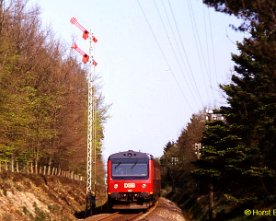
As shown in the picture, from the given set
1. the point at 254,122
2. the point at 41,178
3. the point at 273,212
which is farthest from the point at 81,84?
the point at 273,212

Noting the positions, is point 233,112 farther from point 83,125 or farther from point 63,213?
point 83,125

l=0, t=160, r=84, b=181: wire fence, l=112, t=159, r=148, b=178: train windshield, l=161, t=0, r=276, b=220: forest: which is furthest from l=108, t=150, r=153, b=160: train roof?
l=0, t=160, r=84, b=181: wire fence

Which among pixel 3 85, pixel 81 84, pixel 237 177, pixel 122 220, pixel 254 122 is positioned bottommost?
pixel 122 220

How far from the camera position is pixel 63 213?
29969mm

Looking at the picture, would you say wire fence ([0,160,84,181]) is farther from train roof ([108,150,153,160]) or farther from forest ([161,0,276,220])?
forest ([161,0,276,220])

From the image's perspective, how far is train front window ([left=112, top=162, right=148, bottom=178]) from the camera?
28.4 metres

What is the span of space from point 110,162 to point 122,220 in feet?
22.1

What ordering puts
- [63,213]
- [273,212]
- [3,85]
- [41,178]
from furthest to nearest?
[41,178] < [63,213] < [3,85] < [273,212]

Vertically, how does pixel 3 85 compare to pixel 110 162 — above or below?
above

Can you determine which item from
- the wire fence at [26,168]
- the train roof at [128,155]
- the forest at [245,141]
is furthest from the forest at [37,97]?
the forest at [245,141]

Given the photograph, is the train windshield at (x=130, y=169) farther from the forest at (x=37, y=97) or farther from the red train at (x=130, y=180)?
the forest at (x=37, y=97)

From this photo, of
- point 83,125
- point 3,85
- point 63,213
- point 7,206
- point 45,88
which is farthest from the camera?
point 83,125

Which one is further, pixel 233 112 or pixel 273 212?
pixel 233 112

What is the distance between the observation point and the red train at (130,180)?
27.8 meters
